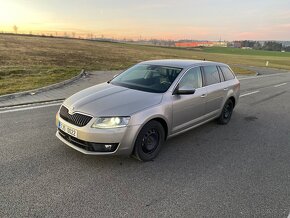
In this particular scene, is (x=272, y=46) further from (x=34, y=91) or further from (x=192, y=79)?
(x=192, y=79)

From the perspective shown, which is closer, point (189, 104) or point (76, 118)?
point (76, 118)

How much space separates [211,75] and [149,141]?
242 centimetres

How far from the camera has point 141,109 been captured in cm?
381

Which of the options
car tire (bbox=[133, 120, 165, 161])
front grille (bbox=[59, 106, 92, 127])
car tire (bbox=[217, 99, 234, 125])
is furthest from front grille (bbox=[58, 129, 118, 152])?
car tire (bbox=[217, 99, 234, 125])

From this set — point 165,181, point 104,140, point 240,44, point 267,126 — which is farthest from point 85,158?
point 240,44

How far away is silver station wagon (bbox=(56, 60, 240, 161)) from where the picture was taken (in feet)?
12.0

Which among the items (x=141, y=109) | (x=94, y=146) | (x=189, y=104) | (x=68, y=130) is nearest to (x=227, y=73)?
(x=189, y=104)

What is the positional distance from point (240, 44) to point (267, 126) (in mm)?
136050

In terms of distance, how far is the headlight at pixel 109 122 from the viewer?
3.62 m

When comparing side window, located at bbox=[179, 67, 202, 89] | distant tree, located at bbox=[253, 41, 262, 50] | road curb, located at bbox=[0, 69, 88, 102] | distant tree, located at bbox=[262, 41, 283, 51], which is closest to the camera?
side window, located at bbox=[179, 67, 202, 89]

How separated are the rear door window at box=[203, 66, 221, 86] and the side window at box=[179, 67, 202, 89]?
267 millimetres

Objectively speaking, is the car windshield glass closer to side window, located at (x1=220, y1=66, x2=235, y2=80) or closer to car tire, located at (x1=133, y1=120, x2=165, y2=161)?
car tire, located at (x1=133, y1=120, x2=165, y2=161)

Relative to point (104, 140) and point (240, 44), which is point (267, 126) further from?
point (240, 44)

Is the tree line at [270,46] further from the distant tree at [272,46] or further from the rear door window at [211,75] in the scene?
the rear door window at [211,75]
